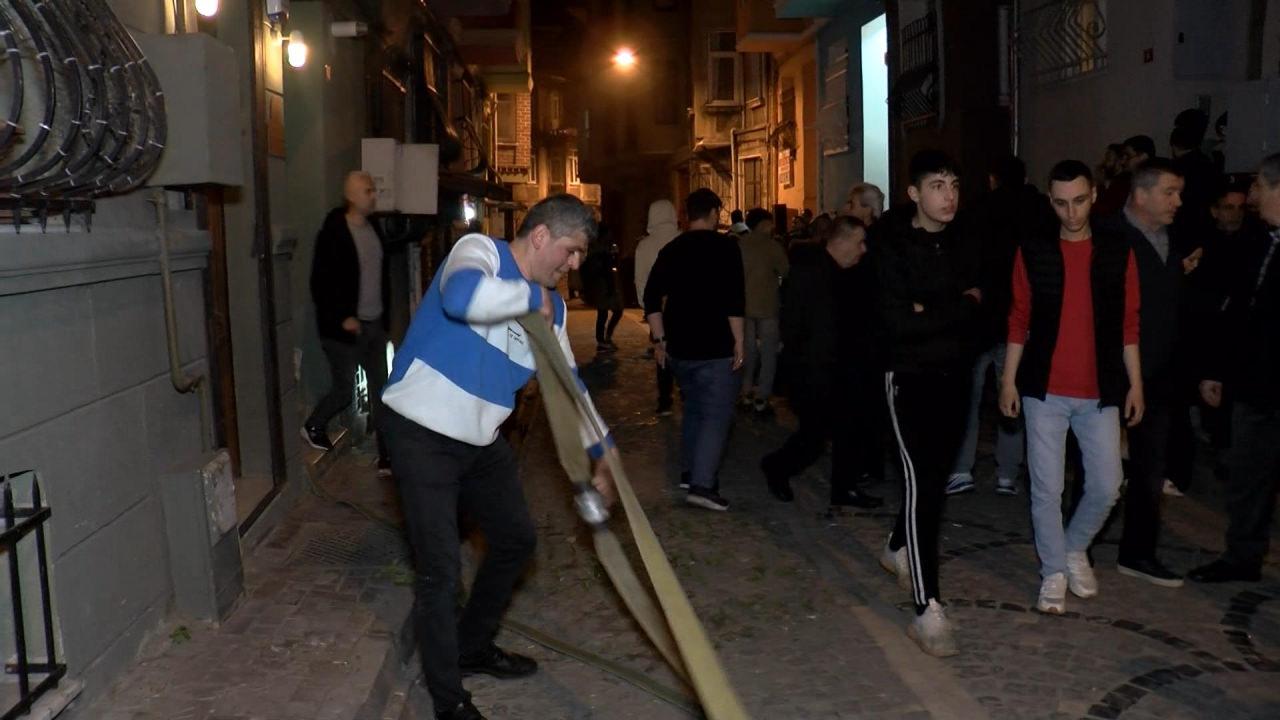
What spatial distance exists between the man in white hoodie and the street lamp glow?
3463cm

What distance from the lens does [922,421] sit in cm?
562

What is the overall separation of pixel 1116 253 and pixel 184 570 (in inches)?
172

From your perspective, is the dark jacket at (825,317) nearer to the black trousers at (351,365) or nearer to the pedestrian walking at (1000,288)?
the pedestrian walking at (1000,288)

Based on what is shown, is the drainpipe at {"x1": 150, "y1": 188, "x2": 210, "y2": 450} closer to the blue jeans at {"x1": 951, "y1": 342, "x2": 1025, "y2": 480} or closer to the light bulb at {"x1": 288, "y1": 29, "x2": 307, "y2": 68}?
the light bulb at {"x1": 288, "y1": 29, "x2": 307, "y2": 68}

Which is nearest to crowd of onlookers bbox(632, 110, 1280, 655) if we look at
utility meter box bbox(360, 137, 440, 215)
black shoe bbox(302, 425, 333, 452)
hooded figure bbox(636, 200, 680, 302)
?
hooded figure bbox(636, 200, 680, 302)

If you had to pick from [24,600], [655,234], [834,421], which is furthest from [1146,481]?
[655,234]

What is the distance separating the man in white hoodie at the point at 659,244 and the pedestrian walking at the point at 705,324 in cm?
138

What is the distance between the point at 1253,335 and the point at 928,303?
1819mm

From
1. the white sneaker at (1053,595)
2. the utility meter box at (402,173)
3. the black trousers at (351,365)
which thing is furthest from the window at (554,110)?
the white sneaker at (1053,595)

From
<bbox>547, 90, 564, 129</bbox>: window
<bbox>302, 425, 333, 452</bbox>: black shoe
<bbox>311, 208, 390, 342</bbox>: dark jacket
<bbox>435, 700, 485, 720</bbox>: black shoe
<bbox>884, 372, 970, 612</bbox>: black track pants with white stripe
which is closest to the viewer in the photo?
<bbox>435, 700, 485, 720</bbox>: black shoe

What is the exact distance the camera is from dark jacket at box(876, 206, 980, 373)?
5.66 m

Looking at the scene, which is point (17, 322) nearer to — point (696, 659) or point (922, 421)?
point (696, 659)

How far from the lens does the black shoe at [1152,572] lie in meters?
6.31

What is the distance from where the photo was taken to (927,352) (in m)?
5.66
